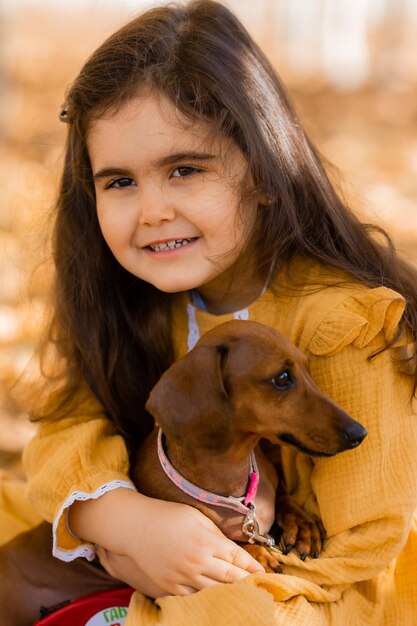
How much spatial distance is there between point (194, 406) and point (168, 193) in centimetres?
60

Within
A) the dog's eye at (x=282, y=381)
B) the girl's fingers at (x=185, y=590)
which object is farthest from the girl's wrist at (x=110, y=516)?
the dog's eye at (x=282, y=381)

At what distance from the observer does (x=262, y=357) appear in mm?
1949

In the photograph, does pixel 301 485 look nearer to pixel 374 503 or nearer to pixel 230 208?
pixel 374 503

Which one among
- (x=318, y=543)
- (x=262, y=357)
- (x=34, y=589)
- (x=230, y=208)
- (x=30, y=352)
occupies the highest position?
(x=230, y=208)

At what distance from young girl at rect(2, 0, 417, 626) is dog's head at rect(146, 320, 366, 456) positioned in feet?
0.61

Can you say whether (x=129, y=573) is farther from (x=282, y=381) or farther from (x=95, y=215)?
(x=95, y=215)

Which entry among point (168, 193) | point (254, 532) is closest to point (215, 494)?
point (254, 532)

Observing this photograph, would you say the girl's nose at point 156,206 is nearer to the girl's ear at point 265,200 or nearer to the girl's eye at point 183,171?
the girl's eye at point 183,171

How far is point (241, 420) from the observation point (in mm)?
1960

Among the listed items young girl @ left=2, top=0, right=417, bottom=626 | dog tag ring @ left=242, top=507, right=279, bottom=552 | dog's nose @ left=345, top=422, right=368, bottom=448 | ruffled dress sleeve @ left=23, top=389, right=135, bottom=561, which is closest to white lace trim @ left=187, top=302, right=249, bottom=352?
young girl @ left=2, top=0, right=417, bottom=626

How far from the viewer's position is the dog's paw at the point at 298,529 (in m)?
2.04

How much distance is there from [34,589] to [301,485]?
32.2 inches

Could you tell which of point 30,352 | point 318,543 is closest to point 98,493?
point 318,543

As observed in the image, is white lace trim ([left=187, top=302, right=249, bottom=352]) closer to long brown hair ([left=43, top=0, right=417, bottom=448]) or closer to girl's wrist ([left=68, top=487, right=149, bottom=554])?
long brown hair ([left=43, top=0, right=417, bottom=448])
